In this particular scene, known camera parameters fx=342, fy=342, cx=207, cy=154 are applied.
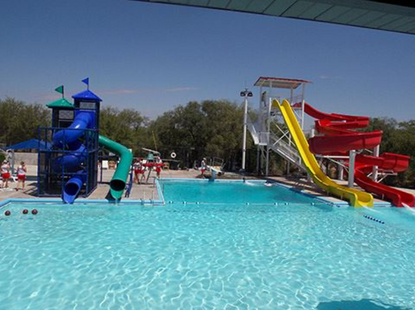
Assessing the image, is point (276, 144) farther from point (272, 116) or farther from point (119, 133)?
point (119, 133)

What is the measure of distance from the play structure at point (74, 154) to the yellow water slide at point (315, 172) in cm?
823

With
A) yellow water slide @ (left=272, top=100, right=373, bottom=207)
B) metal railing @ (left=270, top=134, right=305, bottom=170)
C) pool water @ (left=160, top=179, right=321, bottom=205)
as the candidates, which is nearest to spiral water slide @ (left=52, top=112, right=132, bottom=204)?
pool water @ (left=160, top=179, right=321, bottom=205)

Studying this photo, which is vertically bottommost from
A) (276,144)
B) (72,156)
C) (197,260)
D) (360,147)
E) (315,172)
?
(197,260)

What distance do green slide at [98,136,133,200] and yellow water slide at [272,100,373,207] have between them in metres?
8.21

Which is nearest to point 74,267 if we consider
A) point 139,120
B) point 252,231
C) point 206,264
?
point 206,264

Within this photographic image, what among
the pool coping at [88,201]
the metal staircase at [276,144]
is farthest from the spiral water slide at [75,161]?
the metal staircase at [276,144]

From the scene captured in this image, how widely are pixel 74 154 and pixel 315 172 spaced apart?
10.5 m

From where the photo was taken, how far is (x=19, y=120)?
27.6 metres

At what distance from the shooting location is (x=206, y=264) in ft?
20.5

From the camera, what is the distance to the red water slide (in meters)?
13.0

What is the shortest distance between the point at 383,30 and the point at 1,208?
410 inches

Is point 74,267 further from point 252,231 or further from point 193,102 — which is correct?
→ point 193,102

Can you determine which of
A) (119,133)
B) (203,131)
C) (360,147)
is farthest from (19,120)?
(360,147)

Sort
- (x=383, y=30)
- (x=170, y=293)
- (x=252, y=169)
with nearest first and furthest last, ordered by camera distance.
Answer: (x=383, y=30), (x=170, y=293), (x=252, y=169)
